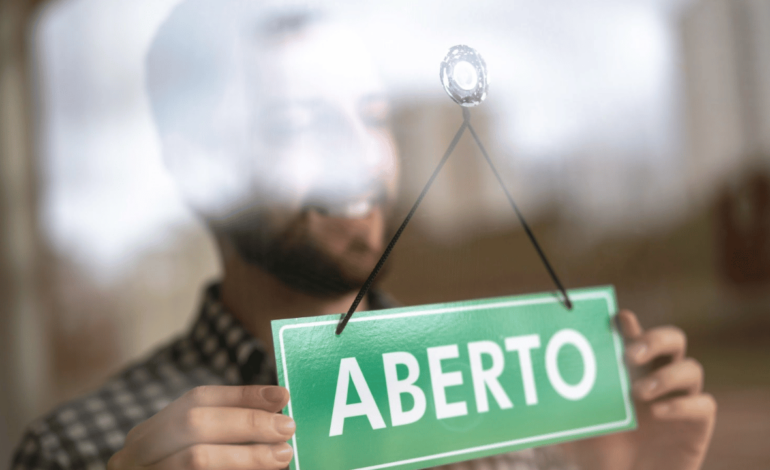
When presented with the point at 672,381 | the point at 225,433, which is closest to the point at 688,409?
the point at 672,381

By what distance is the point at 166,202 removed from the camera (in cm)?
47

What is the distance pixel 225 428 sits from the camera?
1.36 ft

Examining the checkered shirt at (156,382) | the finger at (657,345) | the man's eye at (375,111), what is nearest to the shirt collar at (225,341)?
the checkered shirt at (156,382)

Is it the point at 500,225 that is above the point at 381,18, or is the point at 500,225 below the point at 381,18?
below

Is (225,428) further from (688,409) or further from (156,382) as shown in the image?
(688,409)

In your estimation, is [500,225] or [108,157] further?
[500,225]

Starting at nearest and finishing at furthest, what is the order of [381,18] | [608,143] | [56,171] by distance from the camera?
[56,171]
[381,18]
[608,143]

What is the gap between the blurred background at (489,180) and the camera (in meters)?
0.45

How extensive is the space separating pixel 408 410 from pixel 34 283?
30 cm

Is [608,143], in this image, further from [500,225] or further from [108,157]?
[108,157]

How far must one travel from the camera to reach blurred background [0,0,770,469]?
0.45 meters

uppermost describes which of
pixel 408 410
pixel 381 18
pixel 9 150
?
pixel 381 18

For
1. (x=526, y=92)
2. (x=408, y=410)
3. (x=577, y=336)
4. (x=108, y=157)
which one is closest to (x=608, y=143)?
(x=526, y=92)

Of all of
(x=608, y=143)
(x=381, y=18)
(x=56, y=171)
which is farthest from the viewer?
(x=608, y=143)
